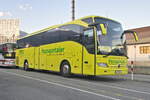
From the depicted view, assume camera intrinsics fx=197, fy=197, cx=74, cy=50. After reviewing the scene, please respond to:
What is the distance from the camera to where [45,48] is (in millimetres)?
16344

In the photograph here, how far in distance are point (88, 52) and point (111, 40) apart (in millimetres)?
1525

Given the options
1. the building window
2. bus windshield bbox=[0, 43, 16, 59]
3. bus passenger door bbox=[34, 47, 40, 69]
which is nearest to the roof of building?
the building window

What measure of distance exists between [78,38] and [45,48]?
4.59m

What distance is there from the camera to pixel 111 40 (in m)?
11.6

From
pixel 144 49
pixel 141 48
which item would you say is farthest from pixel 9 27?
pixel 144 49

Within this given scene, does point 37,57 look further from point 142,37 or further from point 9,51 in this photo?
point 142,37

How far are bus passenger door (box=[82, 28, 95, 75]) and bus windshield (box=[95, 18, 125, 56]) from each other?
46 centimetres

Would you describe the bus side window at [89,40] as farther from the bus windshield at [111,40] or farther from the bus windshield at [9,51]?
the bus windshield at [9,51]

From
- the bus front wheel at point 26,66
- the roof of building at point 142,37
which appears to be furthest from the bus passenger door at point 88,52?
the roof of building at point 142,37

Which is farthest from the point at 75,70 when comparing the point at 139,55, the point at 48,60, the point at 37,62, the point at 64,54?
the point at 139,55

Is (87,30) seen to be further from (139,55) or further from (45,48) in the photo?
(139,55)

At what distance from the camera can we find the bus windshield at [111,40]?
1133cm

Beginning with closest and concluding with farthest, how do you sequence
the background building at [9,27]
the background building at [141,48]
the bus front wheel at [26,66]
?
the bus front wheel at [26,66] < the background building at [141,48] < the background building at [9,27]

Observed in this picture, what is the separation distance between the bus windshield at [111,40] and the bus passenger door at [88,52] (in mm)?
459
